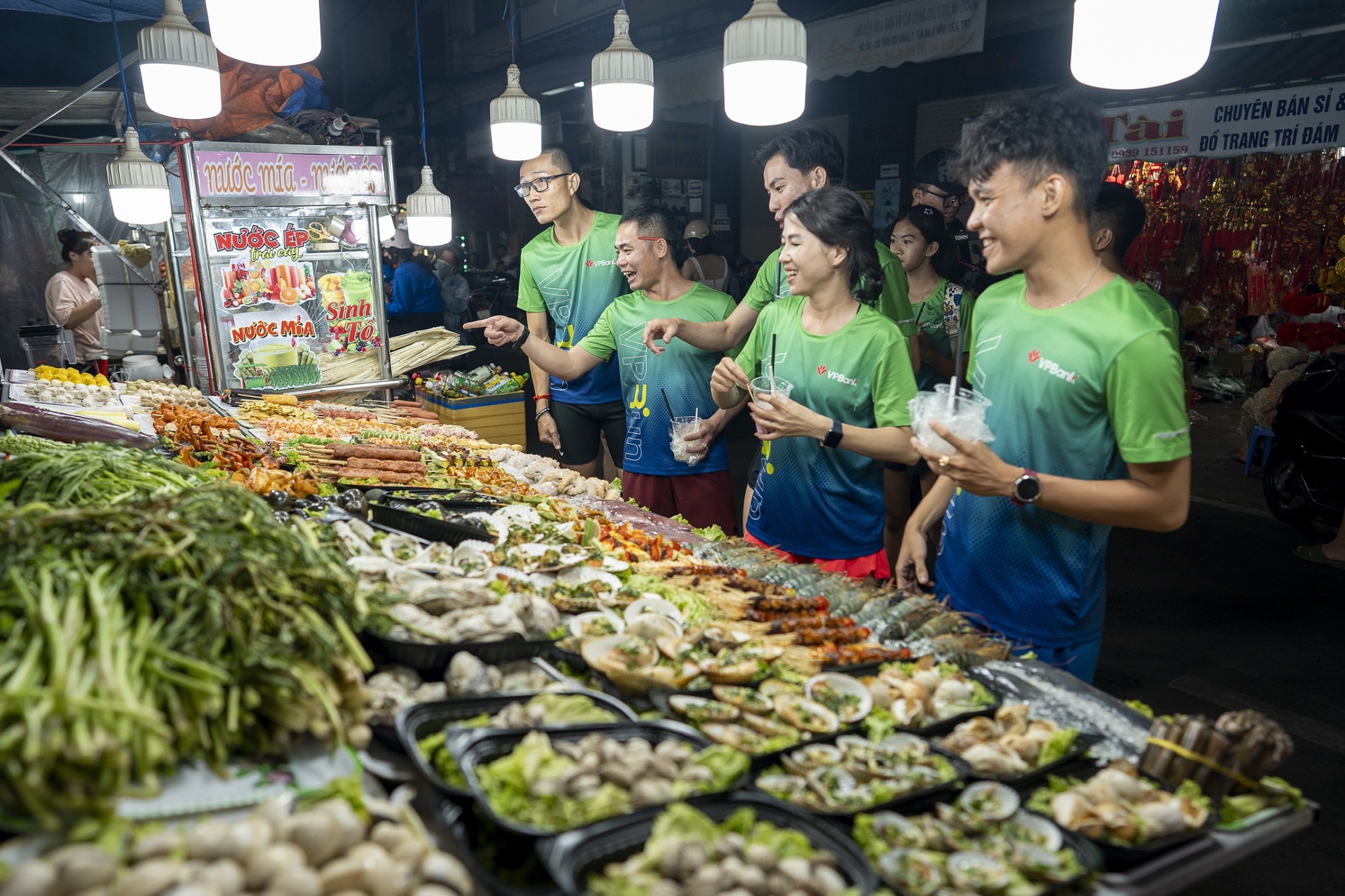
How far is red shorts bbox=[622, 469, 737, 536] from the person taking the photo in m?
5.02

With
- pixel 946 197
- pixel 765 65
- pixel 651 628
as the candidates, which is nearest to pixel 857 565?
pixel 651 628

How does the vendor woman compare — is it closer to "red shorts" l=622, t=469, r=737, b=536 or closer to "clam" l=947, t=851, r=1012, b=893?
"red shorts" l=622, t=469, r=737, b=536

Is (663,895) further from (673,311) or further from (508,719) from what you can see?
(673,311)

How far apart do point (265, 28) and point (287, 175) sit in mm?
3707

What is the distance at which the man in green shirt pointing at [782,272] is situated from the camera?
172 inches

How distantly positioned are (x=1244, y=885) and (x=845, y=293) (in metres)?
2.86

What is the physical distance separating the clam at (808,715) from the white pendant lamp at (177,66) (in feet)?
13.4

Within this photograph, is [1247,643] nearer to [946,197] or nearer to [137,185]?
[946,197]

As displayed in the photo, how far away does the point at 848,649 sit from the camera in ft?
7.95

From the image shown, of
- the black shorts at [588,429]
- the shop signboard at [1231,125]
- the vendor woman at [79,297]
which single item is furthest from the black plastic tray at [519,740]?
the vendor woman at [79,297]

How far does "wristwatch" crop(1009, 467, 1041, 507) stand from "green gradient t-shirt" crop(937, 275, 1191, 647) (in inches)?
9.0

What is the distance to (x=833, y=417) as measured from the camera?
3729mm

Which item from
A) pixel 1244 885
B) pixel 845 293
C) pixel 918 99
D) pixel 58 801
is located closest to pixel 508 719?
pixel 58 801

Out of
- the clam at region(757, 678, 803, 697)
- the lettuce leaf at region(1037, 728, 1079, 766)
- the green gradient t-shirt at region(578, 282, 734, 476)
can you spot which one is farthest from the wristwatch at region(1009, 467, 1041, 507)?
the green gradient t-shirt at region(578, 282, 734, 476)
